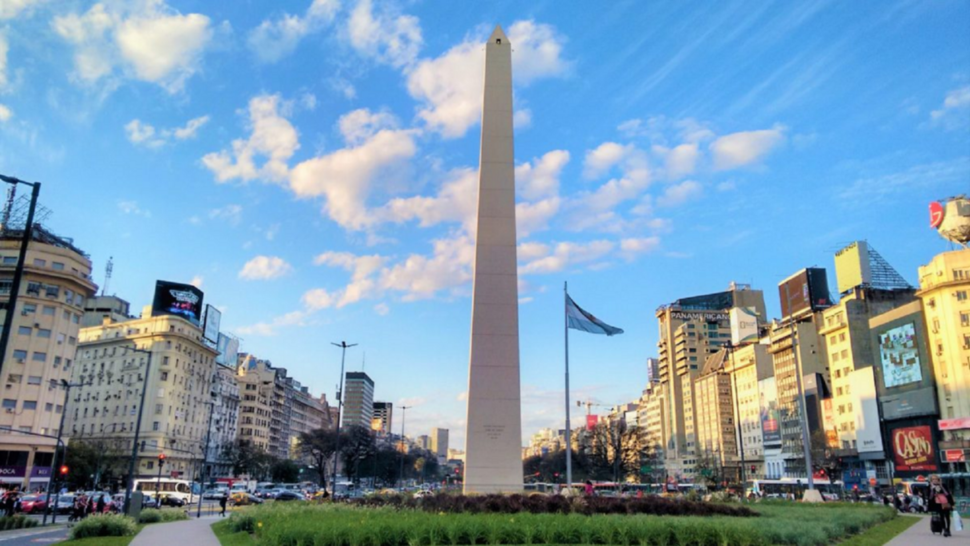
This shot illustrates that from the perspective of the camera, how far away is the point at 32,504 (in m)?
40.3

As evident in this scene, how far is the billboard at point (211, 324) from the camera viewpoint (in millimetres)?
105312

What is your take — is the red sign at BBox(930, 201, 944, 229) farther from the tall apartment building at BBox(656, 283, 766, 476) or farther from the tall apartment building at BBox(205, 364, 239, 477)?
the tall apartment building at BBox(205, 364, 239, 477)

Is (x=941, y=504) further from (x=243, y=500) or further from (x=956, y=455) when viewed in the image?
(x=956, y=455)

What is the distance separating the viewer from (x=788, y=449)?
340ft

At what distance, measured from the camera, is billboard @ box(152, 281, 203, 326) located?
92.7 meters

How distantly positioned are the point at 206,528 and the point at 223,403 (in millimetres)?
98451

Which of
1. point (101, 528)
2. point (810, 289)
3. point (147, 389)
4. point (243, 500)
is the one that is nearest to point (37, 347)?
point (147, 389)

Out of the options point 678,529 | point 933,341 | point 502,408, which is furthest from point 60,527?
point 933,341

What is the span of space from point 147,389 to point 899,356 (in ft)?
314

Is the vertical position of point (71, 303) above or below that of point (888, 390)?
above

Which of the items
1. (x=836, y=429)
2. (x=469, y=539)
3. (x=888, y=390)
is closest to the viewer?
(x=469, y=539)

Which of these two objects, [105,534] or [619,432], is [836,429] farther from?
[105,534]

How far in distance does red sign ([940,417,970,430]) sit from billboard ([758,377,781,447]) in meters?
39.8

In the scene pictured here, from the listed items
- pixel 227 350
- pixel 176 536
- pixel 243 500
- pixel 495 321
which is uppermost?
pixel 227 350
